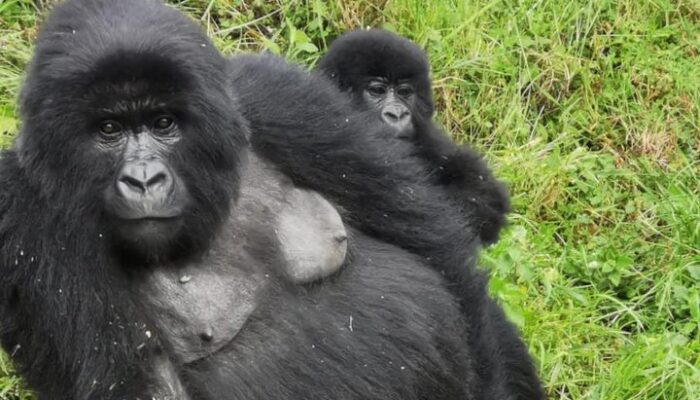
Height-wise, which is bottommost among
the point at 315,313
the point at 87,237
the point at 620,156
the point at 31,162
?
the point at 620,156

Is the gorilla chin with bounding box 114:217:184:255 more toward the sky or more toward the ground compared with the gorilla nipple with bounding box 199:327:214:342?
more toward the sky

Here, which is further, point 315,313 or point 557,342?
point 557,342

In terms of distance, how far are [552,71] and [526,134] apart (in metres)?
0.43

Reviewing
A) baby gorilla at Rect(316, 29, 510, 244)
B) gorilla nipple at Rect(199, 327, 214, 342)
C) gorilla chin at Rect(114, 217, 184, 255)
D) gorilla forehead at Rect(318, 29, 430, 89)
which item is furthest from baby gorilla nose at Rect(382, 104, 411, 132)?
gorilla chin at Rect(114, 217, 184, 255)

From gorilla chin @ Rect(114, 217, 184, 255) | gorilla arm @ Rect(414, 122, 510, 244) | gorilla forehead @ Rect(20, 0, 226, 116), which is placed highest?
gorilla forehead @ Rect(20, 0, 226, 116)

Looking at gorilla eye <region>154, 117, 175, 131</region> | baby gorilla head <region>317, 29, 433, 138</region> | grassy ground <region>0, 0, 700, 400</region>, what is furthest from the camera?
baby gorilla head <region>317, 29, 433, 138</region>

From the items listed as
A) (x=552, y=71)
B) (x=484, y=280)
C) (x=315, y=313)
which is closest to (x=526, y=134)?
(x=552, y=71)

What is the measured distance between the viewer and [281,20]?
5801 millimetres

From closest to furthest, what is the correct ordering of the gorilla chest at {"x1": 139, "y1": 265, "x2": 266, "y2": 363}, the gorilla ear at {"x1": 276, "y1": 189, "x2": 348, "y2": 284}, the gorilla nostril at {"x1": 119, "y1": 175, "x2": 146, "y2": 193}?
the gorilla nostril at {"x1": 119, "y1": 175, "x2": 146, "y2": 193} → the gorilla chest at {"x1": 139, "y1": 265, "x2": 266, "y2": 363} → the gorilla ear at {"x1": 276, "y1": 189, "x2": 348, "y2": 284}

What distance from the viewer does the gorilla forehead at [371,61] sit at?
4.75m

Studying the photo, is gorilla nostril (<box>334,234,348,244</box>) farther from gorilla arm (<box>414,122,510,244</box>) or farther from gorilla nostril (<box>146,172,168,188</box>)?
gorilla arm (<box>414,122,510,244</box>)

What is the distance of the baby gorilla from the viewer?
4543 millimetres

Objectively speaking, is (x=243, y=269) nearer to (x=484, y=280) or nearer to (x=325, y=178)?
(x=325, y=178)

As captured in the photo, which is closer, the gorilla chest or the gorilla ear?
the gorilla chest
